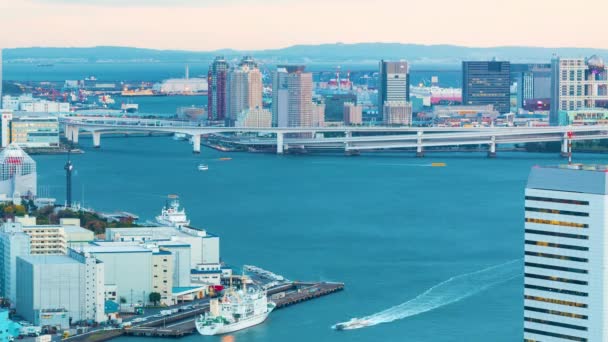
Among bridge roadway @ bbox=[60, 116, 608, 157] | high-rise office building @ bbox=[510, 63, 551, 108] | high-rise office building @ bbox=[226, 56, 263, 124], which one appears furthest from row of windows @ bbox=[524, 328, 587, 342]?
high-rise office building @ bbox=[510, 63, 551, 108]

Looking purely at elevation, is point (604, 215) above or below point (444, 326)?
above

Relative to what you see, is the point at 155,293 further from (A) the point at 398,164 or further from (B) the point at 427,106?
(B) the point at 427,106

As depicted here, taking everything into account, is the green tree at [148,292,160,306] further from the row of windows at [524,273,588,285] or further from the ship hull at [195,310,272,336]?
the row of windows at [524,273,588,285]

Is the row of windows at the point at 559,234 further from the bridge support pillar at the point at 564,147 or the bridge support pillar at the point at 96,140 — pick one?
the bridge support pillar at the point at 96,140

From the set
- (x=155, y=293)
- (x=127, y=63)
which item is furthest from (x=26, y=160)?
(x=127, y=63)

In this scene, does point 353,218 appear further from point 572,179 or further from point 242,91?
point 242,91
